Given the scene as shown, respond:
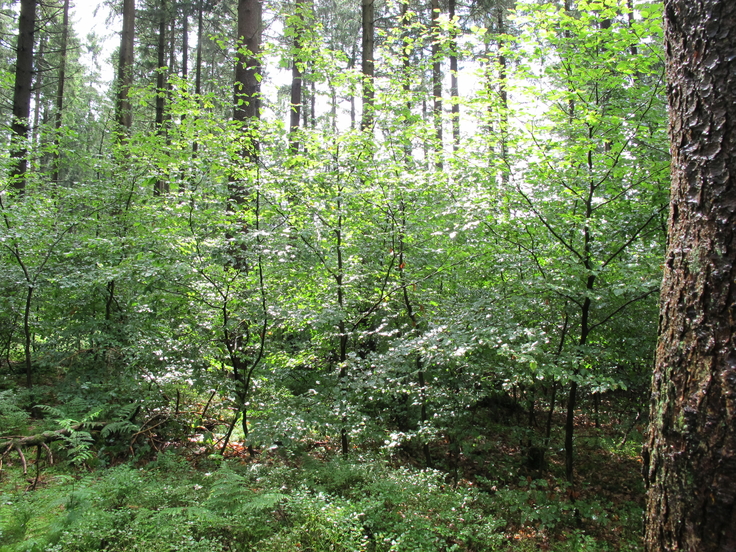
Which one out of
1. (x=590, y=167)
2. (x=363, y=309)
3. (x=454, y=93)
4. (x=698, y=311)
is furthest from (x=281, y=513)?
(x=454, y=93)

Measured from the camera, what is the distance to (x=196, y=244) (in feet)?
15.3

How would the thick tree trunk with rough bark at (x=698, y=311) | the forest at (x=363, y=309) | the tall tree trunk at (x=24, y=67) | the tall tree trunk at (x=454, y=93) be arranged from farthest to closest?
1. the tall tree trunk at (x=24, y=67)
2. the tall tree trunk at (x=454, y=93)
3. the forest at (x=363, y=309)
4. the thick tree trunk with rough bark at (x=698, y=311)

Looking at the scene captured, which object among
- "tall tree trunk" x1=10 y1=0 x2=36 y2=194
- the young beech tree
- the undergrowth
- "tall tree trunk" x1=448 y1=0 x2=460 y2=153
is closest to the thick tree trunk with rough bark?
the young beech tree

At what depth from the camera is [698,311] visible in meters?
1.54

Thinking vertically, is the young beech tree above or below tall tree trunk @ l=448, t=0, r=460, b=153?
below

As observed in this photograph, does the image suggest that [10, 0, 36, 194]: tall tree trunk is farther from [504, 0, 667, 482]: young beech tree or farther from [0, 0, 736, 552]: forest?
[504, 0, 667, 482]: young beech tree

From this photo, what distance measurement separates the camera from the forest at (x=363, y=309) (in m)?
3.31

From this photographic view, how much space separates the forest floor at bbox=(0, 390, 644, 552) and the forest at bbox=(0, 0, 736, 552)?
3 cm

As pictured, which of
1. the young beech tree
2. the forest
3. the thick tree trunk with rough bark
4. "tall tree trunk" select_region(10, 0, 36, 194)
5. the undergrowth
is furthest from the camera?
"tall tree trunk" select_region(10, 0, 36, 194)

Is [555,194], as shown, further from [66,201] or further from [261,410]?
[66,201]

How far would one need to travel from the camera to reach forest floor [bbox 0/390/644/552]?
2.71 meters

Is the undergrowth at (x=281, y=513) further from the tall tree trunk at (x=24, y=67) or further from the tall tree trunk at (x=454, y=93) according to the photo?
the tall tree trunk at (x=24, y=67)

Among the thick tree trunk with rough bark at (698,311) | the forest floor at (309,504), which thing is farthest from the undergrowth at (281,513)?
the thick tree trunk with rough bark at (698,311)

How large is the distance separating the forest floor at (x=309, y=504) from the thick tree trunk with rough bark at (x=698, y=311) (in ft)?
6.14
